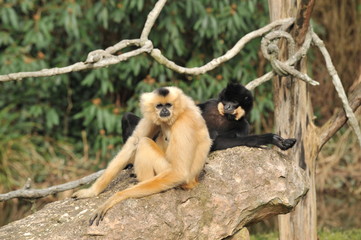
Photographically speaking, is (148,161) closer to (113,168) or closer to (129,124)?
(113,168)

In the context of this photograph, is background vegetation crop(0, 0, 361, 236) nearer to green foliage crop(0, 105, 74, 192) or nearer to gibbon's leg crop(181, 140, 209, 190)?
green foliage crop(0, 105, 74, 192)

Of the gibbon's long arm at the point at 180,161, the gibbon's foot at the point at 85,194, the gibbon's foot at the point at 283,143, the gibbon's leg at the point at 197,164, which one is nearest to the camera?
the gibbon's long arm at the point at 180,161

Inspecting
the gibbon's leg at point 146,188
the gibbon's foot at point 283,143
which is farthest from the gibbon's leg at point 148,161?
the gibbon's foot at point 283,143

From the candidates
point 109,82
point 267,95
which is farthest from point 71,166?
point 267,95

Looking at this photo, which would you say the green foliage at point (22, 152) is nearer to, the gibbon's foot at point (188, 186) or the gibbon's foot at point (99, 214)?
the gibbon's foot at point (188, 186)

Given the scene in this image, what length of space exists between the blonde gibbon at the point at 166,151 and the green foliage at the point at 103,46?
5.63 m

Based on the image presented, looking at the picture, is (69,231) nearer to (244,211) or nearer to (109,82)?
(244,211)

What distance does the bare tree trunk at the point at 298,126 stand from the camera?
6691 mm

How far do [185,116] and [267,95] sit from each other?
264 inches

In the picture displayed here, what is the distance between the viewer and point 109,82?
11.5m

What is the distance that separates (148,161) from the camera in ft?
17.3

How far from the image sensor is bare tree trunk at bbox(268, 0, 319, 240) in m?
6.69

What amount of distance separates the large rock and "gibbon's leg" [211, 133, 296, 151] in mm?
200

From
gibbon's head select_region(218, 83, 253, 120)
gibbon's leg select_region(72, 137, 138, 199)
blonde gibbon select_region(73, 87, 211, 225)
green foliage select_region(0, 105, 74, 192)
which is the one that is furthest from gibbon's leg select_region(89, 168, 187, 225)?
green foliage select_region(0, 105, 74, 192)
